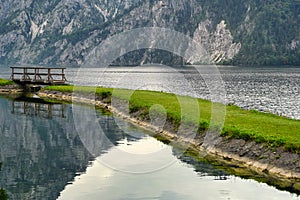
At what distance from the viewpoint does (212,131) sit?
173 feet

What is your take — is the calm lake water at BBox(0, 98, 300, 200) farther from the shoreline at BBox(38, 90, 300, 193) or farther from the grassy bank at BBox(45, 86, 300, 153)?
the grassy bank at BBox(45, 86, 300, 153)

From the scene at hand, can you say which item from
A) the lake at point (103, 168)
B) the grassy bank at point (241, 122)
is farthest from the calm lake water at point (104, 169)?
the grassy bank at point (241, 122)

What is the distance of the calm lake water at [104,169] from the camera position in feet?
120

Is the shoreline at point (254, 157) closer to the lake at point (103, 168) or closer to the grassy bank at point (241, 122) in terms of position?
the grassy bank at point (241, 122)

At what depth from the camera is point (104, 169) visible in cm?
4472

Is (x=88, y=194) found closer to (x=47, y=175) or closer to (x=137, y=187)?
(x=137, y=187)

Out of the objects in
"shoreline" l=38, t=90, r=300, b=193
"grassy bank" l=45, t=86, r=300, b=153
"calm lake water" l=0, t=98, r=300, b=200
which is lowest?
"calm lake water" l=0, t=98, r=300, b=200

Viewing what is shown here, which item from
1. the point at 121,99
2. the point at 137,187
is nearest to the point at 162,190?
the point at 137,187

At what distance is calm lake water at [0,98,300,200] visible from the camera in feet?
120

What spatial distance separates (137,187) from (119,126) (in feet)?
106

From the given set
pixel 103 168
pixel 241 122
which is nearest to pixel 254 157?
pixel 241 122

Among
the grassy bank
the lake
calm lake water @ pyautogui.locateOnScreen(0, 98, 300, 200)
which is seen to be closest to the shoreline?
the grassy bank

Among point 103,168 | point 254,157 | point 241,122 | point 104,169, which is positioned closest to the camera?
point 254,157

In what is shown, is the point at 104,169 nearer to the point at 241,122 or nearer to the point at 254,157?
the point at 254,157
